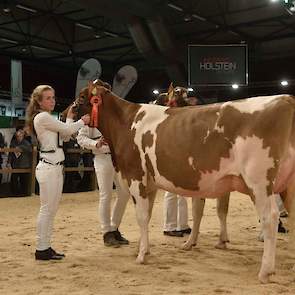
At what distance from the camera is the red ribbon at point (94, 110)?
16.7 ft

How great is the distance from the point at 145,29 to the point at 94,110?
10.3 m

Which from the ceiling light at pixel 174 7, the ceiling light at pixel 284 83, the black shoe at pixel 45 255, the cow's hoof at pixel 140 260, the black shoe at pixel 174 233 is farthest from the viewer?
the ceiling light at pixel 284 83

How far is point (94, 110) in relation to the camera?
5.10 m

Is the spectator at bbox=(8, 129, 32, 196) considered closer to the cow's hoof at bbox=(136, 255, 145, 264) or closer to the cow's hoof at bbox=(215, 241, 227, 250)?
the cow's hoof at bbox=(215, 241, 227, 250)

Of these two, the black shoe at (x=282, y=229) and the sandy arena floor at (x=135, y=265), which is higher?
the black shoe at (x=282, y=229)

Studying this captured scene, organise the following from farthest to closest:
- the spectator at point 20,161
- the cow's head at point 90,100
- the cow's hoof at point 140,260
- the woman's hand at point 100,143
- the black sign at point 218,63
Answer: the black sign at point 218,63
the spectator at point 20,161
the woman's hand at point 100,143
the cow's head at point 90,100
the cow's hoof at point 140,260

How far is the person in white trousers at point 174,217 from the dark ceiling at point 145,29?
23.4 ft

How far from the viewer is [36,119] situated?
15.8 feet

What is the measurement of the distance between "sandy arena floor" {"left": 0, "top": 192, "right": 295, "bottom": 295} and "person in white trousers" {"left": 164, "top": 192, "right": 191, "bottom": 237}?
167mm

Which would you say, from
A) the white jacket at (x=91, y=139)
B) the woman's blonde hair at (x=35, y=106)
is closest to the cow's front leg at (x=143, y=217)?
the white jacket at (x=91, y=139)

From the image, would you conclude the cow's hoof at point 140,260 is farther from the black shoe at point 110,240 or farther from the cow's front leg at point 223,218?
the cow's front leg at point 223,218

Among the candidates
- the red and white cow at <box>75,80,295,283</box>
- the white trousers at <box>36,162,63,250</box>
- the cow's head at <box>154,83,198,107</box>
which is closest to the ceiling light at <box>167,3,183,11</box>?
the cow's head at <box>154,83,198,107</box>

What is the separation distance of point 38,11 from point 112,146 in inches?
438

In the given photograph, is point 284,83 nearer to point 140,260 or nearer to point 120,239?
point 120,239
